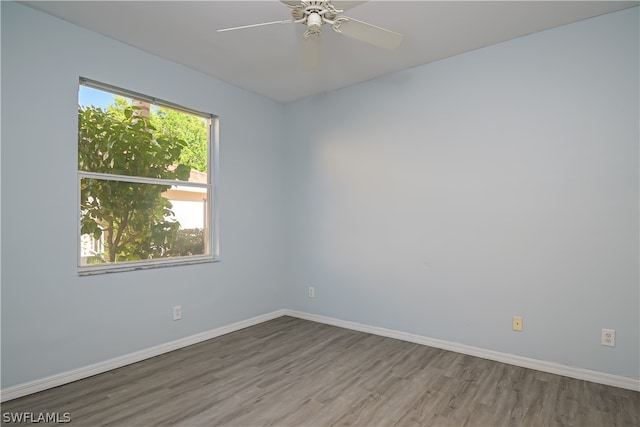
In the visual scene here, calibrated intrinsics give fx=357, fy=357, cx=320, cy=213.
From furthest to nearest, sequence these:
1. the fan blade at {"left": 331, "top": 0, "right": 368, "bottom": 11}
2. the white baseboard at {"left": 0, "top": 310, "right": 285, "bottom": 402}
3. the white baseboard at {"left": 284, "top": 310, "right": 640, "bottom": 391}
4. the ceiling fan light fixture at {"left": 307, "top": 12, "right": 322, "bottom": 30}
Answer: the white baseboard at {"left": 284, "top": 310, "right": 640, "bottom": 391}, the white baseboard at {"left": 0, "top": 310, "right": 285, "bottom": 402}, the ceiling fan light fixture at {"left": 307, "top": 12, "right": 322, "bottom": 30}, the fan blade at {"left": 331, "top": 0, "right": 368, "bottom": 11}

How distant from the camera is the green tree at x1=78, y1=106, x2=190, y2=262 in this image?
9.19 ft

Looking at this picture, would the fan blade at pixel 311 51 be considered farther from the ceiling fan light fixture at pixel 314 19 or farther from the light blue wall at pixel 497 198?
the light blue wall at pixel 497 198

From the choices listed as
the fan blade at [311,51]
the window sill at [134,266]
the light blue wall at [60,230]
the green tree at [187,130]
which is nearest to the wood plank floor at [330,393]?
the light blue wall at [60,230]

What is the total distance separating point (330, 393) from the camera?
2.41 meters

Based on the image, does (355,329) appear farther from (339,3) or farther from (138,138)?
(339,3)

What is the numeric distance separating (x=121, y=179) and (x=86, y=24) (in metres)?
1.16

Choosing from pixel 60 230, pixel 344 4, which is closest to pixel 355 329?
pixel 60 230

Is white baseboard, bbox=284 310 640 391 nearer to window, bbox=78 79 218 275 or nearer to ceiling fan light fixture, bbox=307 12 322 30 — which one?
window, bbox=78 79 218 275

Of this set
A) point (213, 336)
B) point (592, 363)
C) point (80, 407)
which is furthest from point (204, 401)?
point (592, 363)

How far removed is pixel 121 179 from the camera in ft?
9.66

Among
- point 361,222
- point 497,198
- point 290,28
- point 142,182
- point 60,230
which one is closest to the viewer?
point 60,230
